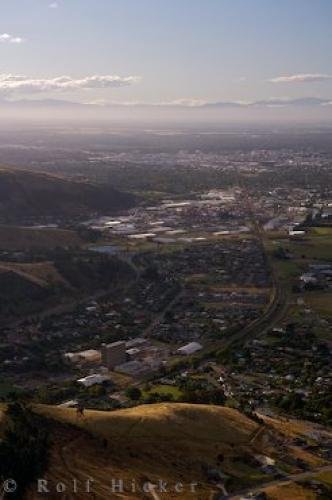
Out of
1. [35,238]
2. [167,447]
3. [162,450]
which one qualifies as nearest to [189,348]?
[167,447]

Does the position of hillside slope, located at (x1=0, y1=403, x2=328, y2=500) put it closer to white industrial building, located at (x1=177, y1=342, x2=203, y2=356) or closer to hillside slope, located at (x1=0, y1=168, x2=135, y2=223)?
white industrial building, located at (x1=177, y1=342, x2=203, y2=356)

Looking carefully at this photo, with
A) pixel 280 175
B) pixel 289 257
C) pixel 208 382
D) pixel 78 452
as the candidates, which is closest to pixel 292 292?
pixel 289 257

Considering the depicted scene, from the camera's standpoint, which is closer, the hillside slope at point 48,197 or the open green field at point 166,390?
the open green field at point 166,390

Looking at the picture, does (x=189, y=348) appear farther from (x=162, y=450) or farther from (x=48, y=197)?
(x=48, y=197)

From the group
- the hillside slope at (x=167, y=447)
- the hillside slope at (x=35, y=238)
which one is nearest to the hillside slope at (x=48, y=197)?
the hillside slope at (x=35, y=238)

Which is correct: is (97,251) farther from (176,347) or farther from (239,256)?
(176,347)

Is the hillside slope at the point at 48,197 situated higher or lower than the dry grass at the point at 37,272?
higher

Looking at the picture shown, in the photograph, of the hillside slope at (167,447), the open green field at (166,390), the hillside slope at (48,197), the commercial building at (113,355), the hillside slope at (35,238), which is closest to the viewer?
the hillside slope at (167,447)

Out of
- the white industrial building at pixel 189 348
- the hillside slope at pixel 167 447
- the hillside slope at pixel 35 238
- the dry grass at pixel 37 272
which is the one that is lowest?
the white industrial building at pixel 189 348

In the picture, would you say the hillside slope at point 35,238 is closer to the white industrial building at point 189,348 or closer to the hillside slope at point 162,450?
the white industrial building at point 189,348
